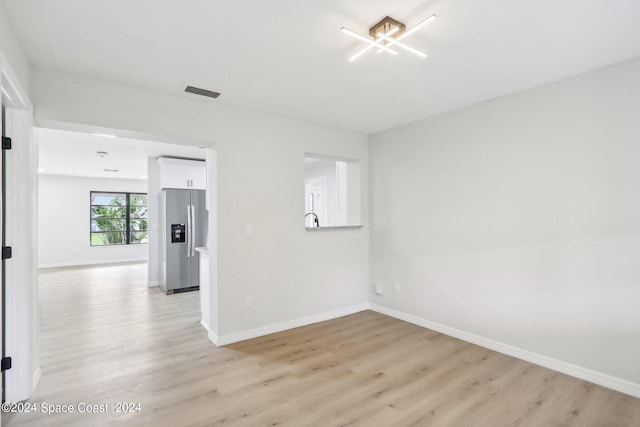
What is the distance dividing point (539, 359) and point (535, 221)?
48.3 inches

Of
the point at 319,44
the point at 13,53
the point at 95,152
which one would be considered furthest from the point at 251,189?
the point at 95,152

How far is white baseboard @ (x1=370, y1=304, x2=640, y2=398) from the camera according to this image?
2340 mm

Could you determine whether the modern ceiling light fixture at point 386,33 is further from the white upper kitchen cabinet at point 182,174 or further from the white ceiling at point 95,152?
the white upper kitchen cabinet at point 182,174

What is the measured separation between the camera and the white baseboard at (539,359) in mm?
2340

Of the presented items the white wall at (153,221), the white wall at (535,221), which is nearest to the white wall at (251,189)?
the white wall at (535,221)

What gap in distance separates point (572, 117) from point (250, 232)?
3.16m

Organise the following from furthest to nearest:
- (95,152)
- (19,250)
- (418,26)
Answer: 1. (95,152)
2. (19,250)
3. (418,26)

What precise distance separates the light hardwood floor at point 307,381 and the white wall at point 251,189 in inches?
14.8

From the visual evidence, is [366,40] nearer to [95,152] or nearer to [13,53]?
[13,53]

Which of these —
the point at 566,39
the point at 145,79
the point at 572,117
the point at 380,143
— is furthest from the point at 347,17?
the point at 380,143

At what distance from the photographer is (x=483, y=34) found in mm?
2023

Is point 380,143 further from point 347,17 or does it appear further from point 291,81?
point 347,17

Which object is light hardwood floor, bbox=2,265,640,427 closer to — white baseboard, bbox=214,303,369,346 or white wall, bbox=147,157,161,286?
white baseboard, bbox=214,303,369,346

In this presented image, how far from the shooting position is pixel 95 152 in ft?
18.7
